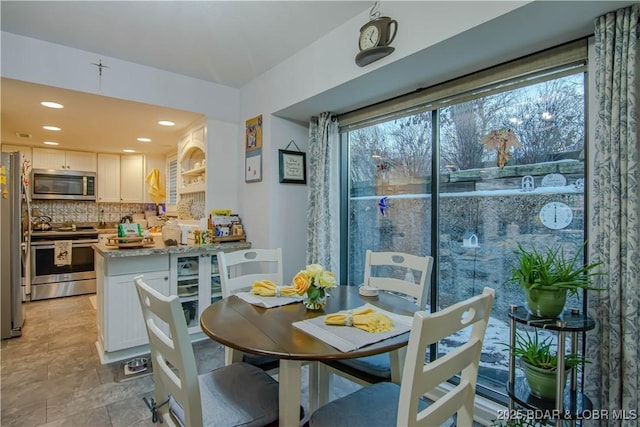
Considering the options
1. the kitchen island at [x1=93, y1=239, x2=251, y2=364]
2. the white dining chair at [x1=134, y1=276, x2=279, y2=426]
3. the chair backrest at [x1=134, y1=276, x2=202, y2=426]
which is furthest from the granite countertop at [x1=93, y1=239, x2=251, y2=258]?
the chair backrest at [x1=134, y1=276, x2=202, y2=426]

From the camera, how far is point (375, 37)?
6.40ft

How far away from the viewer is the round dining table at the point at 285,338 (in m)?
1.11

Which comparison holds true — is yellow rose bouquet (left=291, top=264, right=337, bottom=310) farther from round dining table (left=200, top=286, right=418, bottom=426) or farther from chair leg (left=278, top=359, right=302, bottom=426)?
chair leg (left=278, top=359, right=302, bottom=426)

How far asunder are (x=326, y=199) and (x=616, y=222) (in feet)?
6.42

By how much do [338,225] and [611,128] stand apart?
1.99 m

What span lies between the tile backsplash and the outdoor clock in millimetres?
5164

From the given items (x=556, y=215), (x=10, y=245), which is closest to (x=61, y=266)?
(x=10, y=245)

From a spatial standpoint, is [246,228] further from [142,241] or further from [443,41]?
[443,41]

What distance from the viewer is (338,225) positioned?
9.87ft

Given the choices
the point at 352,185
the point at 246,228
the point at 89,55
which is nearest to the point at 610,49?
the point at 352,185

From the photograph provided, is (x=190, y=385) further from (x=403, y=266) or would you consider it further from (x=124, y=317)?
(x=124, y=317)

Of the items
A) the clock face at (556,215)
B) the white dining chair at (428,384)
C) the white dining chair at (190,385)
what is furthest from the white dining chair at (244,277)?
the clock face at (556,215)

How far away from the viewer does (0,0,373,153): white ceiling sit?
2061 millimetres

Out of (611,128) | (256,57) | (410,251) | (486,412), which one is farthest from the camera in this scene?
(256,57)
